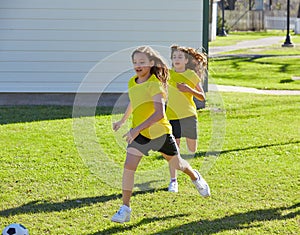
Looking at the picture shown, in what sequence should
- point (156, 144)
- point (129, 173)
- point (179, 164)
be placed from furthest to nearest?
point (179, 164)
point (156, 144)
point (129, 173)

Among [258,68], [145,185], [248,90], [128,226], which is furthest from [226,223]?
[258,68]

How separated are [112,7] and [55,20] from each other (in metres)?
1.12

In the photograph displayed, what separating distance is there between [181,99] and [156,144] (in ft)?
3.20

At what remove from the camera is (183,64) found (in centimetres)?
571

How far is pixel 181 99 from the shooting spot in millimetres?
5750

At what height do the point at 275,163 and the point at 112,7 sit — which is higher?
the point at 112,7

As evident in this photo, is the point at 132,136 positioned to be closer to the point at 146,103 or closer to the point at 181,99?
the point at 146,103

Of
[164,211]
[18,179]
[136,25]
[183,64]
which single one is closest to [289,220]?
[164,211]

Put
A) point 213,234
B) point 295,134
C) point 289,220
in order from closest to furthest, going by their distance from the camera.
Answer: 1. point 213,234
2. point 289,220
3. point 295,134

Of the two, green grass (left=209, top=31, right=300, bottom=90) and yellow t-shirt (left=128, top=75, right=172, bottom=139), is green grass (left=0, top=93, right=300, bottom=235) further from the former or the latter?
green grass (left=209, top=31, right=300, bottom=90)

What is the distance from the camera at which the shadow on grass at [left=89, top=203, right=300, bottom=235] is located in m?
4.60

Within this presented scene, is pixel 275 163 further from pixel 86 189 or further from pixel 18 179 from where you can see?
pixel 18 179

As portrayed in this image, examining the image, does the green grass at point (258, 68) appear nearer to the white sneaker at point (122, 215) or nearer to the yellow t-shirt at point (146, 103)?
the yellow t-shirt at point (146, 103)

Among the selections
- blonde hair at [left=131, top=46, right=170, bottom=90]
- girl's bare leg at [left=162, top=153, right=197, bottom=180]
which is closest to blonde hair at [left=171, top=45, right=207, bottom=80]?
blonde hair at [left=131, top=46, right=170, bottom=90]
